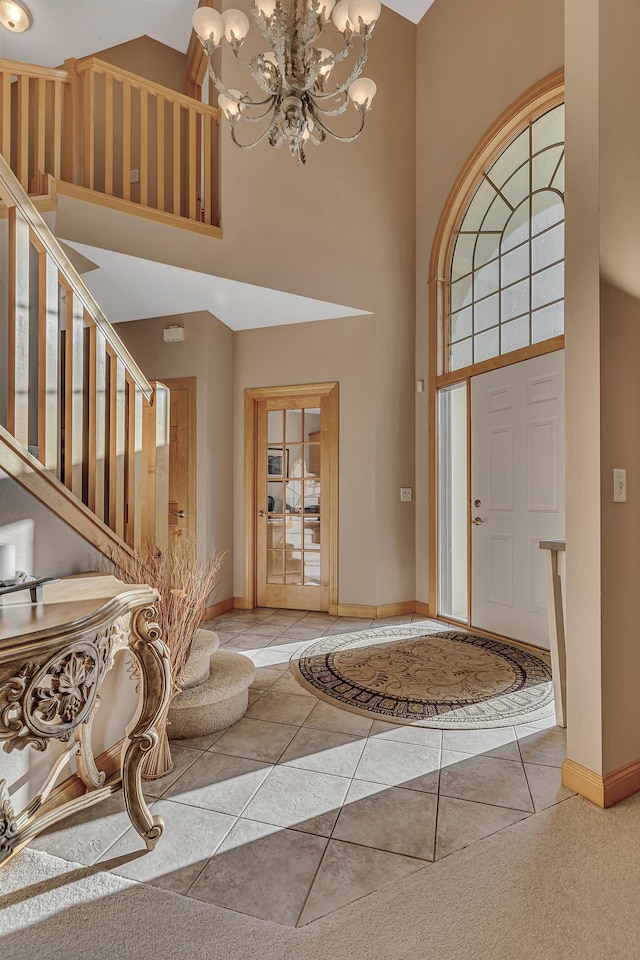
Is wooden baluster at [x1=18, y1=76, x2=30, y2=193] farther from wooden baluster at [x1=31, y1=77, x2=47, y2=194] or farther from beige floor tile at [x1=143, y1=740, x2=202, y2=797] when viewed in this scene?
beige floor tile at [x1=143, y1=740, x2=202, y2=797]

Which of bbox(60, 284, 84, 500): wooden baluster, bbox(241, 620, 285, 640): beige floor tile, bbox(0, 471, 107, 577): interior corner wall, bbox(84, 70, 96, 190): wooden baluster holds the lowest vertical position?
bbox(241, 620, 285, 640): beige floor tile

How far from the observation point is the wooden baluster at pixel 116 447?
2266 millimetres

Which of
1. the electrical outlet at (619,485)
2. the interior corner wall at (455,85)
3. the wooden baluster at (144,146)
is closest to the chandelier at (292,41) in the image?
the wooden baluster at (144,146)

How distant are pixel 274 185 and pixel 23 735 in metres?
3.95

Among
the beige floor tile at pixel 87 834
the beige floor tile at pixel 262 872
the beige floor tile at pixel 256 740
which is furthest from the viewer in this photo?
the beige floor tile at pixel 256 740

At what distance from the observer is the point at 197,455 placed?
177 inches

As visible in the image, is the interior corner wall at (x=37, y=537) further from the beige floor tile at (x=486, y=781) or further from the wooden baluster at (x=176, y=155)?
the wooden baluster at (x=176, y=155)

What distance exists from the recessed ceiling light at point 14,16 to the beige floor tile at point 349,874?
599 cm

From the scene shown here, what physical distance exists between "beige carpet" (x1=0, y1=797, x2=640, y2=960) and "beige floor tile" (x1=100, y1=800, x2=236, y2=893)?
0.15 feet

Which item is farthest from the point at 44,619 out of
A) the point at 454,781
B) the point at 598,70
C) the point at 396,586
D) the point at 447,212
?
the point at 447,212

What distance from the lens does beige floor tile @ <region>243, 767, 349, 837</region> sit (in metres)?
1.73

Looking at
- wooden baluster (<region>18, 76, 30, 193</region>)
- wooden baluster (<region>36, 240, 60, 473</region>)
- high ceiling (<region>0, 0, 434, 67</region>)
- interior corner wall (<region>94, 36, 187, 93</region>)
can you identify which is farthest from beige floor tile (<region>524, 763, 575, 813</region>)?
interior corner wall (<region>94, 36, 187, 93</region>)

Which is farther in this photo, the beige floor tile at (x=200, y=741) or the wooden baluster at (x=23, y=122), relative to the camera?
the wooden baluster at (x=23, y=122)

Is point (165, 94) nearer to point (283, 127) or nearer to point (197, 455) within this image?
point (283, 127)
